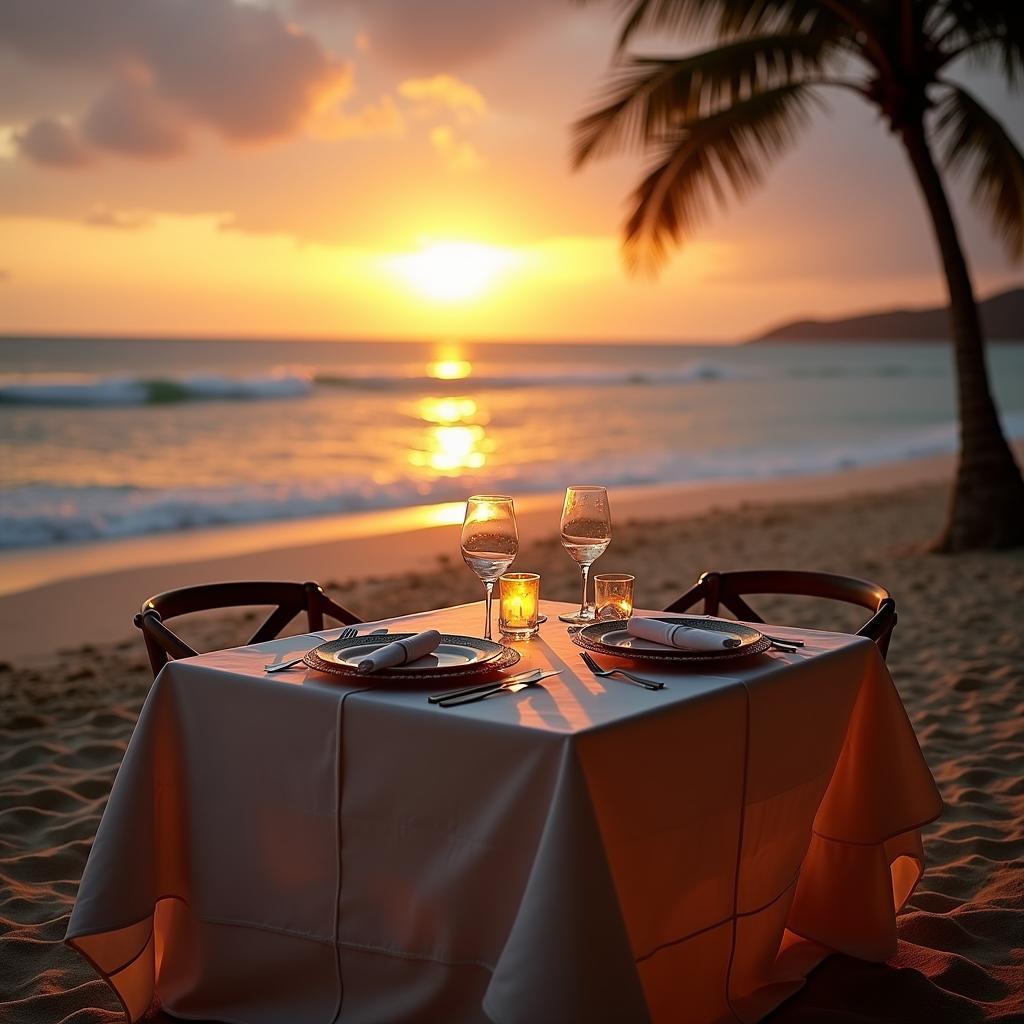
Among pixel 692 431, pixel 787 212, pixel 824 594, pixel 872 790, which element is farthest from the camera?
pixel 692 431

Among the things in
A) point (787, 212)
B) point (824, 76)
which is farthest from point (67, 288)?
point (824, 76)

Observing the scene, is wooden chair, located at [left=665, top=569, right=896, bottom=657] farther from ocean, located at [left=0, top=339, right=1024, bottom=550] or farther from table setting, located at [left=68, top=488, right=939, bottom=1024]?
ocean, located at [left=0, top=339, right=1024, bottom=550]

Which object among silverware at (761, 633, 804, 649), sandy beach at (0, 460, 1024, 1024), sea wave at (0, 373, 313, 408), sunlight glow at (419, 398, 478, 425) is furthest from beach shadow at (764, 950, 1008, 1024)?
sea wave at (0, 373, 313, 408)

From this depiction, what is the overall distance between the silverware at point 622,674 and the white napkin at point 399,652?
11.5 inches

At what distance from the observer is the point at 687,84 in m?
7.65

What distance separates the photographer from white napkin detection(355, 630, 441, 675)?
2.02 metres

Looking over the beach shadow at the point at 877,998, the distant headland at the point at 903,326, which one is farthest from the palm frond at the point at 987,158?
the distant headland at the point at 903,326

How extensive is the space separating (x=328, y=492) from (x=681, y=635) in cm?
995

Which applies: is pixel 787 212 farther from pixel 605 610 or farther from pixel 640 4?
pixel 605 610

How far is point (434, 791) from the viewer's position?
1918mm

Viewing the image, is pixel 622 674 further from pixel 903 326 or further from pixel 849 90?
pixel 903 326

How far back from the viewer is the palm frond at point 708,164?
25.1 ft

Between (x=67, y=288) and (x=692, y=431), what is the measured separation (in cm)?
2372

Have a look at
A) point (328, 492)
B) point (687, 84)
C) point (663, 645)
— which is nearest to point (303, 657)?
point (663, 645)
